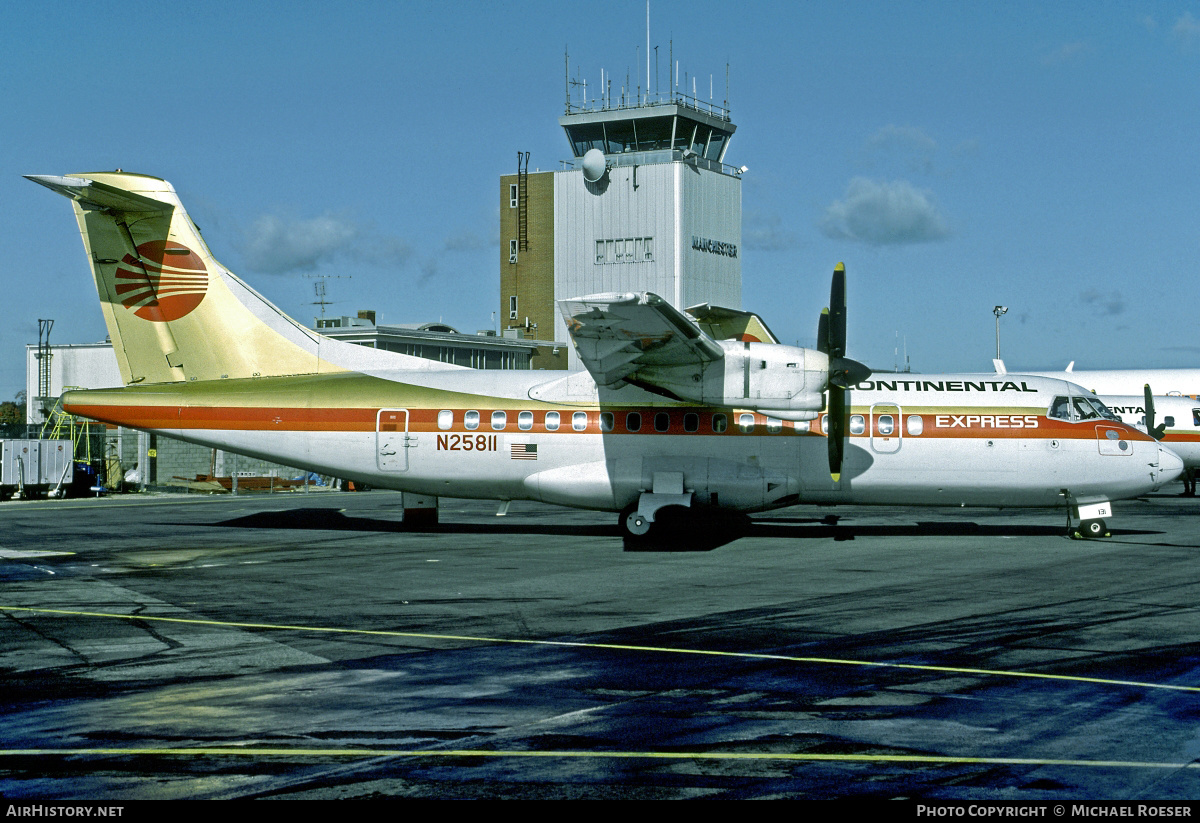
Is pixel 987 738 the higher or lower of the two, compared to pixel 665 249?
lower

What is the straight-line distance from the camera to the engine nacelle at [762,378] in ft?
70.1

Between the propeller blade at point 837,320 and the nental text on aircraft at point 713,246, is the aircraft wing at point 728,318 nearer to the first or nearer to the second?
the propeller blade at point 837,320

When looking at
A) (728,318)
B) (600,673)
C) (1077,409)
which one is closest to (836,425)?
(1077,409)

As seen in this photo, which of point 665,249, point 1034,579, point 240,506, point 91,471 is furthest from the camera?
point 665,249

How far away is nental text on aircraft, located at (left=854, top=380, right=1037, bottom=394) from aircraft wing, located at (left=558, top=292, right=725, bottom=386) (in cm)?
493

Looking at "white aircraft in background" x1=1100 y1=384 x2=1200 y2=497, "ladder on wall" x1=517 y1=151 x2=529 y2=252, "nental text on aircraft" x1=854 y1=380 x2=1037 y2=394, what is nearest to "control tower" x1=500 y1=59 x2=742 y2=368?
"ladder on wall" x1=517 y1=151 x2=529 y2=252

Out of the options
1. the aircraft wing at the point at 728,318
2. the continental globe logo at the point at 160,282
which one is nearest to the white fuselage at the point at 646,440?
the continental globe logo at the point at 160,282

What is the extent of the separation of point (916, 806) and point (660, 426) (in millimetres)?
17219

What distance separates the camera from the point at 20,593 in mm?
15750

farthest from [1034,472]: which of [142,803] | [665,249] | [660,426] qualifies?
[665,249]

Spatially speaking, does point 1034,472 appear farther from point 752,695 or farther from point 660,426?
point 752,695

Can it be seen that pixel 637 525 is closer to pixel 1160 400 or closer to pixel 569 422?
pixel 569 422

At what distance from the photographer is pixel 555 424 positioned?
23.9 m

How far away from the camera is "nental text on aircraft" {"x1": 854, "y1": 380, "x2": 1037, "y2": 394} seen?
2439cm
